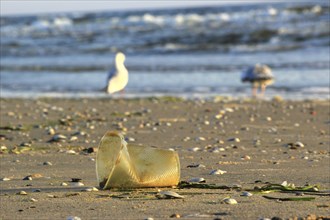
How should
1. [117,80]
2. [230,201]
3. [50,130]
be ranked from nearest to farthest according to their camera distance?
[230,201] → [50,130] → [117,80]

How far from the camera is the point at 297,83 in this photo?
1686cm

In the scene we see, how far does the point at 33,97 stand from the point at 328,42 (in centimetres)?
1419

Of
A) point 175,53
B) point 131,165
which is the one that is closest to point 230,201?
point 131,165

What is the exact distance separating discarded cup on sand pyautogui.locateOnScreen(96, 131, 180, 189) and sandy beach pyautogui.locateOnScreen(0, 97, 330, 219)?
0.25 ft

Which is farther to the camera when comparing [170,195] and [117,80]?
[117,80]

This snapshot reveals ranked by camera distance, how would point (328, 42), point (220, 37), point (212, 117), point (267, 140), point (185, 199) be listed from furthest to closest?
point (220, 37), point (328, 42), point (212, 117), point (267, 140), point (185, 199)

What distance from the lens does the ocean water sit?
56.8 ft

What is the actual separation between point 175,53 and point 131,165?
23507 mm

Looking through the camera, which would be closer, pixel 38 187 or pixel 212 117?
pixel 38 187

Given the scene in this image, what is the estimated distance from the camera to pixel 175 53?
28.6 meters

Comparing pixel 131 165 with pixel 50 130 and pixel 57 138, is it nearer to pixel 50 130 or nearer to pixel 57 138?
pixel 57 138

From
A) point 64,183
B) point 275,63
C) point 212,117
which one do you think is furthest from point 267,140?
point 275,63

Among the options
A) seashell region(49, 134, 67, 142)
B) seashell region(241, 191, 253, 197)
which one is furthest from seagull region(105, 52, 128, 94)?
seashell region(241, 191, 253, 197)

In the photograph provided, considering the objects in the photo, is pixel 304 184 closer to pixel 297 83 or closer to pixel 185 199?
pixel 185 199
